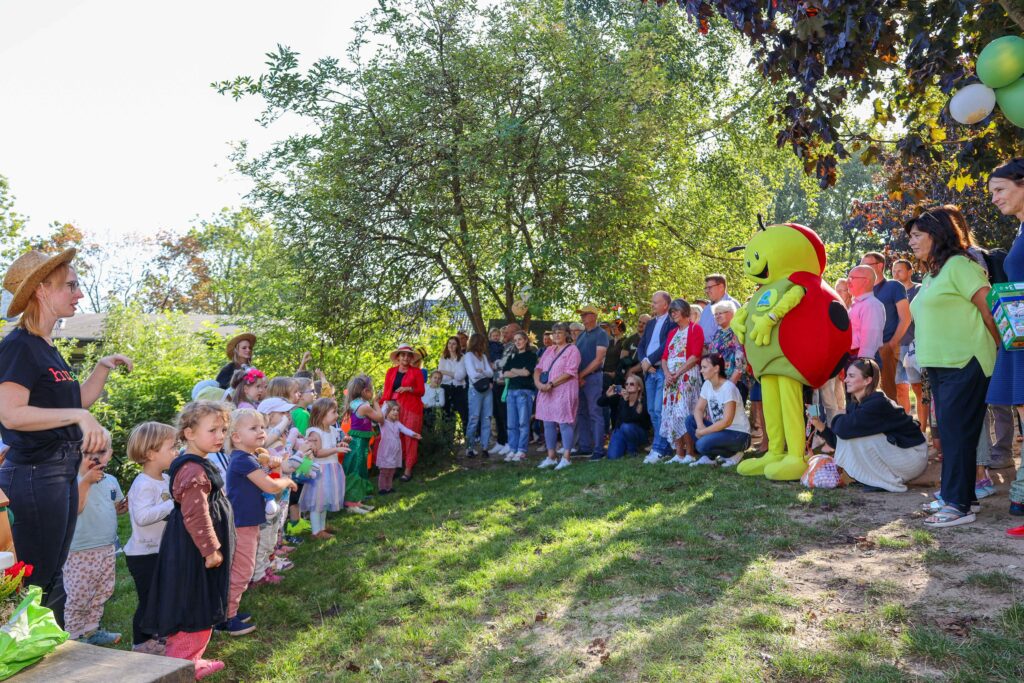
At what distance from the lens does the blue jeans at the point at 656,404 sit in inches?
364

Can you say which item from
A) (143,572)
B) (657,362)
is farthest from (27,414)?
(657,362)

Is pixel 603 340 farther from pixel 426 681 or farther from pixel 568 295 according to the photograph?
pixel 426 681

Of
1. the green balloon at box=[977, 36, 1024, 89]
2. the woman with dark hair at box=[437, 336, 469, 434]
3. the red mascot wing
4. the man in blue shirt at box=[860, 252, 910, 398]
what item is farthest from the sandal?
the woman with dark hair at box=[437, 336, 469, 434]

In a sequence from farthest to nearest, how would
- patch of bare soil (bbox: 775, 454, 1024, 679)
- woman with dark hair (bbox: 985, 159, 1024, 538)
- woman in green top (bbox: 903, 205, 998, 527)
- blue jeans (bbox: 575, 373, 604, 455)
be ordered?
blue jeans (bbox: 575, 373, 604, 455), woman in green top (bbox: 903, 205, 998, 527), woman with dark hair (bbox: 985, 159, 1024, 538), patch of bare soil (bbox: 775, 454, 1024, 679)

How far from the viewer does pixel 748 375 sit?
8852 millimetres

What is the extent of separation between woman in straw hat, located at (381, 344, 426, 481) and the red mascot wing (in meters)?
5.04

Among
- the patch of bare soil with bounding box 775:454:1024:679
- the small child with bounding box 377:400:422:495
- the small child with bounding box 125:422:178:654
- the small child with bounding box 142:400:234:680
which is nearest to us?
the patch of bare soil with bounding box 775:454:1024:679

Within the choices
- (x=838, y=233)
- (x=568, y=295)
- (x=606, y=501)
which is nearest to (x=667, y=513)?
(x=606, y=501)

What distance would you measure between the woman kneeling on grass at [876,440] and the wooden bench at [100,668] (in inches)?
226

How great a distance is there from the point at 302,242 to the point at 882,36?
32.5 feet

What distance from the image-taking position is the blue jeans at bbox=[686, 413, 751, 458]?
8.38 m

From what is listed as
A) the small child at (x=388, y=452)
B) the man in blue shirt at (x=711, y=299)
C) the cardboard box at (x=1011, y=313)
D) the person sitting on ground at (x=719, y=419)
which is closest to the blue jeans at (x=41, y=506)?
the cardboard box at (x=1011, y=313)

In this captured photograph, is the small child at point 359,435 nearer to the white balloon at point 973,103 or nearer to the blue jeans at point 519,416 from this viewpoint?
the blue jeans at point 519,416

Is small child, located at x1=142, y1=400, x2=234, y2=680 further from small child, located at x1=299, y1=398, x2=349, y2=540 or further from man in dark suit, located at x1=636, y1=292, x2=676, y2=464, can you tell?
man in dark suit, located at x1=636, y1=292, x2=676, y2=464
